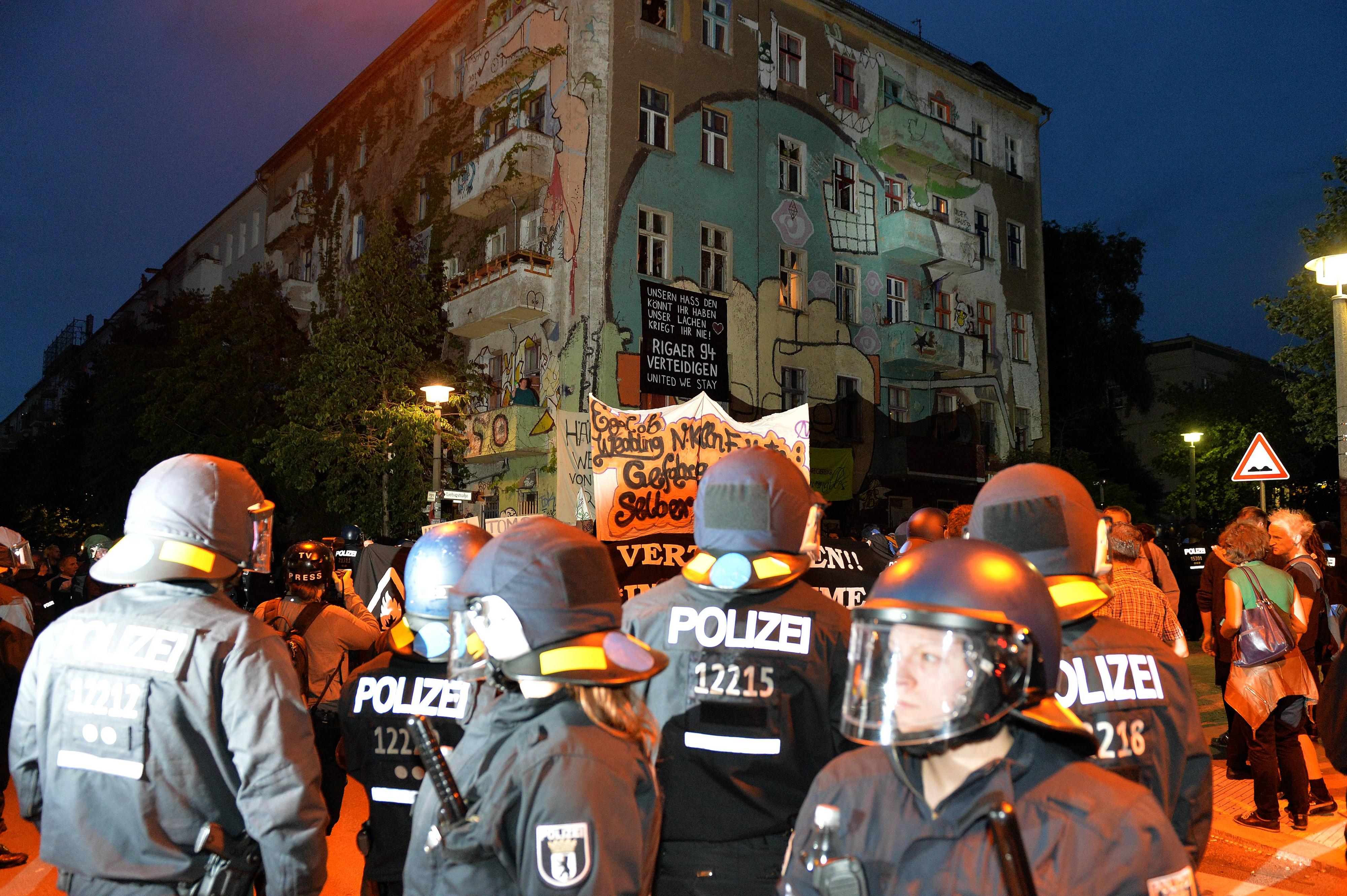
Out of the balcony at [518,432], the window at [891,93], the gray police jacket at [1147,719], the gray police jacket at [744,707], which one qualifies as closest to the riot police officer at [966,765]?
the gray police jacket at [1147,719]

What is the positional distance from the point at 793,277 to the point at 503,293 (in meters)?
7.41

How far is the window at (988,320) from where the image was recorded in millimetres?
29375

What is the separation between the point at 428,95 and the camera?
27297mm

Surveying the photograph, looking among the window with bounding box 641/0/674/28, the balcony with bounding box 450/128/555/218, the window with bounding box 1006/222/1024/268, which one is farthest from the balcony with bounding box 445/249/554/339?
the window with bounding box 1006/222/1024/268

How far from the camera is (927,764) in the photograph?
1944 mm

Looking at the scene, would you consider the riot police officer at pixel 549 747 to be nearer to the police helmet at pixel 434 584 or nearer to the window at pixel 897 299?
the police helmet at pixel 434 584

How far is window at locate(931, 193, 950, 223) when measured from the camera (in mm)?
28047

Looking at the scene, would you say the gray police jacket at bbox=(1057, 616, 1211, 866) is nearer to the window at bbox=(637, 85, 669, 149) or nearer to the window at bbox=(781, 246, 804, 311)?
the window at bbox=(637, 85, 669, 149)

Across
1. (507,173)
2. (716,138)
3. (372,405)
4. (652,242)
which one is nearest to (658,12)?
(716,138)

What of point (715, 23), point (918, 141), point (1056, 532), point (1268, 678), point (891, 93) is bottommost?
point (1268, 678)

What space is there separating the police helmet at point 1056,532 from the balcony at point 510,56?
21.2 m

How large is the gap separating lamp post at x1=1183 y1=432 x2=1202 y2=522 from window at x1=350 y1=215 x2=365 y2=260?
24.4 metres

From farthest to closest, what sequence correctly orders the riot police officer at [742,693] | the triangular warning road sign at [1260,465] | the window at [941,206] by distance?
the window at [941,206]
the triangular warning road sign at [1260,465]
the riot police officer at [742,693]

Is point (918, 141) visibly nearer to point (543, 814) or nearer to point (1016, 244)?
point (1016, 244)
